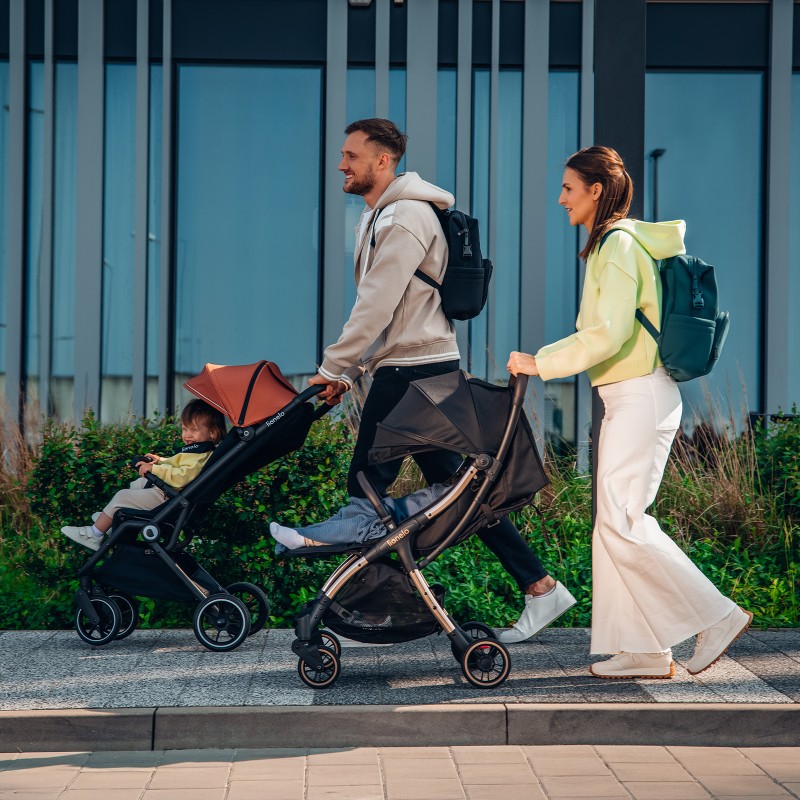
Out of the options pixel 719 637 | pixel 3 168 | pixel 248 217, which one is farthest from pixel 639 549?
pixel 3 168

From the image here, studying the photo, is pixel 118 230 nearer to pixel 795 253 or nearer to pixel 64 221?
pixel 64 221

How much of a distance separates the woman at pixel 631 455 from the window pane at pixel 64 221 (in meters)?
7.28

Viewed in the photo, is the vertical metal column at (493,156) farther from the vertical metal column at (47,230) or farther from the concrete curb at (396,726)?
the concrete curb at (396,726)

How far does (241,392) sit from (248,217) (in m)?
6.46

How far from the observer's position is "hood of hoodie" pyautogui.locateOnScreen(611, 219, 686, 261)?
450 cm

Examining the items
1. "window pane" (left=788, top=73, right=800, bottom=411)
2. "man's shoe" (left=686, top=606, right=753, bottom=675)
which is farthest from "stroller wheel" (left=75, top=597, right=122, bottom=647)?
"window pane" (left=788, top=73, right=800, bottom=411)

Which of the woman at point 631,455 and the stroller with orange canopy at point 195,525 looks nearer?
→ the woman at point 631,455

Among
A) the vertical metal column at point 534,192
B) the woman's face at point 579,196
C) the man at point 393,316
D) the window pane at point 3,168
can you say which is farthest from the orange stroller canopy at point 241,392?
the window pane at point 3,168

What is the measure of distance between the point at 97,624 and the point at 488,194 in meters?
6.89

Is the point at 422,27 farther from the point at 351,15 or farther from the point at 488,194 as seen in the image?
the point at 488,194

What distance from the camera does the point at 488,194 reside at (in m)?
10.8

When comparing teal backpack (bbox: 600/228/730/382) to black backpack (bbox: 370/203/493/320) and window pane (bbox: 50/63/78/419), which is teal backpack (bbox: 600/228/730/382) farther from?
window pane (bbox: 50/63/78/419)

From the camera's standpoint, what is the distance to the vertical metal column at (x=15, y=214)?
10.5m

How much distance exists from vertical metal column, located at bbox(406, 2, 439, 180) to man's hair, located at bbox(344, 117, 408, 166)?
19.0ft
